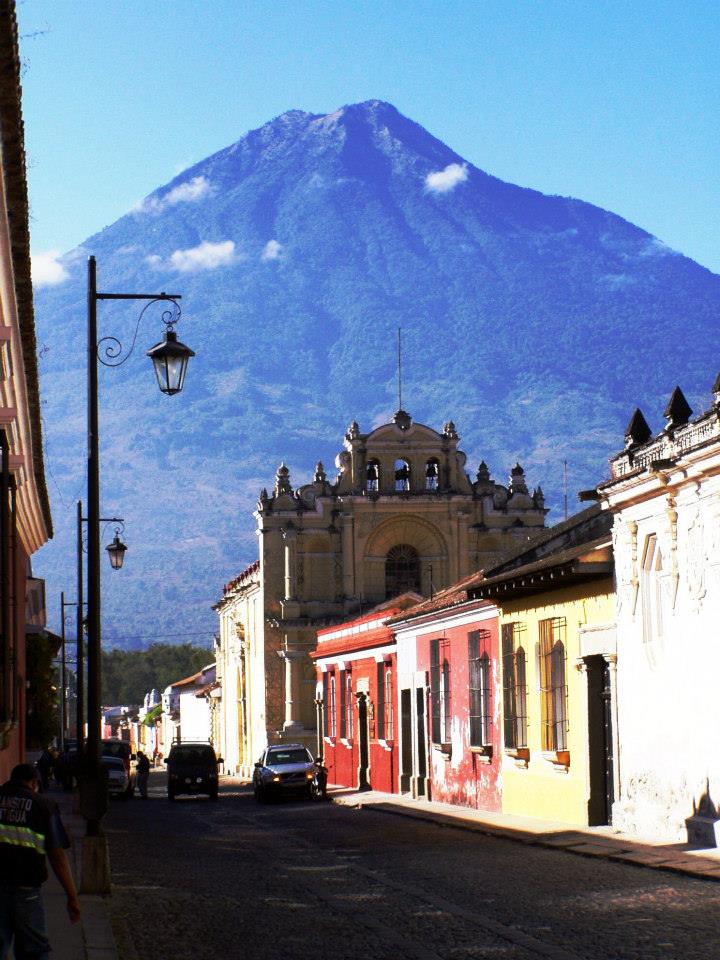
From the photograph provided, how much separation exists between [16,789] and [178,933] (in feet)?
17.4

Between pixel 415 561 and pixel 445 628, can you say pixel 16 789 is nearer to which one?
pixel 445 628

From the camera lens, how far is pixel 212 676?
105 metres

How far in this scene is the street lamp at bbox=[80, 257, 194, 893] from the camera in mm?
17578

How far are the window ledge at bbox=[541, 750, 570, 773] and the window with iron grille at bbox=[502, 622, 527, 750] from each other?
2226 millimetres

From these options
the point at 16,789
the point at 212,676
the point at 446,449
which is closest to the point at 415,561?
the point at 446,449

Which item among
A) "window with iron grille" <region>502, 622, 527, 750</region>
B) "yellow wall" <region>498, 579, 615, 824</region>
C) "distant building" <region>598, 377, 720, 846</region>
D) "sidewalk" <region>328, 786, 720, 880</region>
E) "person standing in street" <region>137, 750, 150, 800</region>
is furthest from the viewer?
"person standing in street" <region>137, 750, 150, 800</region>

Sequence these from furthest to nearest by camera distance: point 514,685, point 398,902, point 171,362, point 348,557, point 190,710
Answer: point 190,710 → point 348,557 → point 514,685 → point 171,362 → point 398,902

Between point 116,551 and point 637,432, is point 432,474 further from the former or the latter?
point 637,432

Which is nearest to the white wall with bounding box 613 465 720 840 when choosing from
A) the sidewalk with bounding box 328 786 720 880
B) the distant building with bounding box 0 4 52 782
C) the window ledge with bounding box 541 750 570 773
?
the sidewalk with bounding box 328 786 720 880

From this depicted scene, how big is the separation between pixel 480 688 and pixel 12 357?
19.0 meters

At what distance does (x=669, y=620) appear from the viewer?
23.6m

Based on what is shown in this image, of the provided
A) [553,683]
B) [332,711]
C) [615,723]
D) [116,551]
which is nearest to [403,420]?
[332,711]

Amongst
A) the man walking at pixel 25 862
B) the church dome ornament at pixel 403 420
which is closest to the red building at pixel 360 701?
the church dome ornament at pixel 403 420

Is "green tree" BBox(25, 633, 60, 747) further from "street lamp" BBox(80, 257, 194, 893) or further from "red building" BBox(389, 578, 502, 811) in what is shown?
"street lamp" BBox(80, 257, 194, 893)
